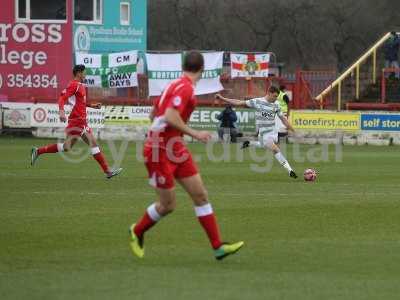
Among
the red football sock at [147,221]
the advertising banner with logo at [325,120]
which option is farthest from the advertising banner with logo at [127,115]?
the red football sock at [147,221]

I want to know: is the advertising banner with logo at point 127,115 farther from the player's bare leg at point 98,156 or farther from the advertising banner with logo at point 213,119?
the player's bare leg at point 98,156

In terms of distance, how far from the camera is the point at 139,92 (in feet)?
127

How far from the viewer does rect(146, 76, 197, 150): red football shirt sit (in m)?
10.2

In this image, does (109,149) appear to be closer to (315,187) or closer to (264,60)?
(264,60)

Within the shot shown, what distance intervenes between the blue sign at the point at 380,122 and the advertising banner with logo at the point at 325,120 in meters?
0.24

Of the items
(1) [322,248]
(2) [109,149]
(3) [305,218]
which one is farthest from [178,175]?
(2) [109,149]

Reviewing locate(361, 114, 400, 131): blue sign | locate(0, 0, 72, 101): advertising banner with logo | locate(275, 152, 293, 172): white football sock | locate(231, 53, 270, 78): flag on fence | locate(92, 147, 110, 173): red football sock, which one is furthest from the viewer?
locate(231, 53, 270, 78): flag on fence

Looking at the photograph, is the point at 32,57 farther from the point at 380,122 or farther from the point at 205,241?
the point at 205,241

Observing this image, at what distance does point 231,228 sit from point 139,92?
25.9 metres

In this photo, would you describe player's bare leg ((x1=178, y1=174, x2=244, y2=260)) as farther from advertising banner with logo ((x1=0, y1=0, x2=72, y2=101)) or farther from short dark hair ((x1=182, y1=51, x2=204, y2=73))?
advertising banner with logo ((x1=0, y1=0, x2=72, y2=101))

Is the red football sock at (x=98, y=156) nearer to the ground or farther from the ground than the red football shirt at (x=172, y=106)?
nearer to the ground

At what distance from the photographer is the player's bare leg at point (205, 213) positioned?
10.4 meters

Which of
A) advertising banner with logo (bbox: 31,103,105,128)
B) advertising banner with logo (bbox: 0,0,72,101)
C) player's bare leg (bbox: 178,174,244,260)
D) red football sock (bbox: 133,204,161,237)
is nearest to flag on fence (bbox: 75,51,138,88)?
advertising banner with logo (bbox: 0,0,72,101)

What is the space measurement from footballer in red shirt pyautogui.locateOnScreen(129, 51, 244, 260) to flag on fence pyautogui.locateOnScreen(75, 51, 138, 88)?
27.9 metres
